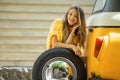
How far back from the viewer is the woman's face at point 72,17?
3285mm

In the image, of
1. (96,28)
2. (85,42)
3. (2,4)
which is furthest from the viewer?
(2,4)

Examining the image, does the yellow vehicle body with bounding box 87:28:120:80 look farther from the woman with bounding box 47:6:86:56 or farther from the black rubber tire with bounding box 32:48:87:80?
the woman with bounding box 47:6:86:56

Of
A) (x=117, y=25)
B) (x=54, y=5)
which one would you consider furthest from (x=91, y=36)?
(x=54, y=5)

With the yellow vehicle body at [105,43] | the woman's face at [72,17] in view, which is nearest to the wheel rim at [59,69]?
the yellow vehicle body at [105,43]

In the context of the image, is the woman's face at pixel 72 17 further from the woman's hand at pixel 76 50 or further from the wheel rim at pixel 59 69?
the wheel rim at pixel 59 69

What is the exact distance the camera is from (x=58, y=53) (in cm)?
292

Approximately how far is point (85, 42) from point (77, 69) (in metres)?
0.40

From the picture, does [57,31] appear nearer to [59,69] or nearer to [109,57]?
[59,69]

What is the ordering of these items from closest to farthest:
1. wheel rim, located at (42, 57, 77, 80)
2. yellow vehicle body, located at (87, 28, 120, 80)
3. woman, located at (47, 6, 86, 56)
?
yellow vehicle body, located at (87, 28, 120, 80), wheel rim, located at (42, 57, 77, 80), woman, located at (47, 6, 86, 56)

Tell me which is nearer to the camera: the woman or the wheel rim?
the wheel rim

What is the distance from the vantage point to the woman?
10.5ft

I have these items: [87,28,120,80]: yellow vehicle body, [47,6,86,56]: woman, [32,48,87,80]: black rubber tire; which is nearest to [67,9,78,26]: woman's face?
[47,6,86,56]: woman

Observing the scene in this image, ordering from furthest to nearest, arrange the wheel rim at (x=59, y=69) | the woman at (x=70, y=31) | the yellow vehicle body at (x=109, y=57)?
the woman at (x=70, y=31)
the wheel rim at (x=59, y=69)
the yellow vehicle body at (x=109, y=57)

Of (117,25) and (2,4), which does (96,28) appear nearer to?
(117,25)
